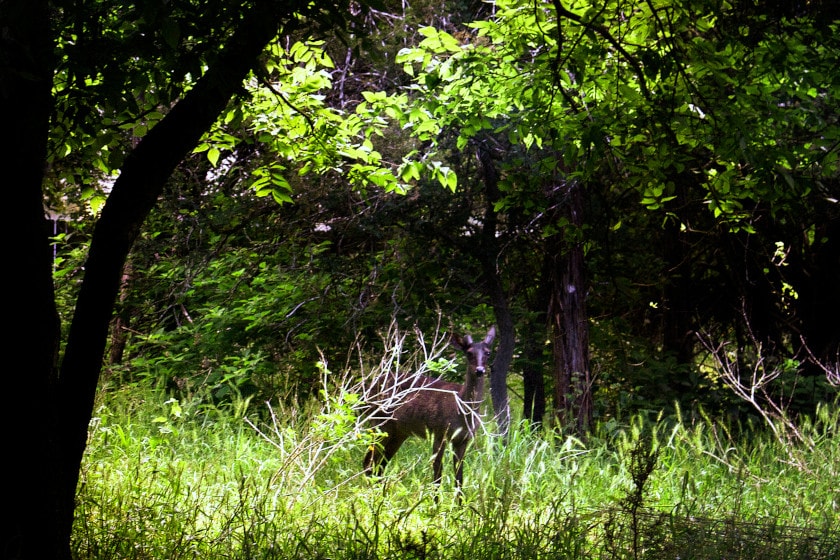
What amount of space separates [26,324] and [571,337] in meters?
6.54

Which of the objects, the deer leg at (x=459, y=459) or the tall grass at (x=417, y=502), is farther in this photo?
the deer leg at (x=459, y=459)

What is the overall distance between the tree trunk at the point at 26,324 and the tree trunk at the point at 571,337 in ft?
20.3

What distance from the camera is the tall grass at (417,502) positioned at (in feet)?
15.2

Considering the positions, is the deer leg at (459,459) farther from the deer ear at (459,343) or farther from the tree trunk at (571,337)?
the tree trunk at (571,337)

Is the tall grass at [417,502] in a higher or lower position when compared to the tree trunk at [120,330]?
lower

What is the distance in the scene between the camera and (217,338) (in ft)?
33.9

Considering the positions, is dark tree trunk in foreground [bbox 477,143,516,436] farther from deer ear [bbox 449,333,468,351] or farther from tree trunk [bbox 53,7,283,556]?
tree trunk [bbox 53,7,283,556]

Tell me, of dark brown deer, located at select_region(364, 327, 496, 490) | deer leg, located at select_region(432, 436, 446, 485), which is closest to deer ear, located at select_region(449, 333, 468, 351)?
dark brown deer, located at select_region(364, 327, 496, 490)

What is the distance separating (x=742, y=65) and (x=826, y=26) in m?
1.15

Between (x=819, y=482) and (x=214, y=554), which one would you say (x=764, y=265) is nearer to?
(x=819, y=482)

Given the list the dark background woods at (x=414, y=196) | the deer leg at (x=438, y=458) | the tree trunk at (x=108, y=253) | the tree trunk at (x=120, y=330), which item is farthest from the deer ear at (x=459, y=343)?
the tree trunk at (x=120, y=330)

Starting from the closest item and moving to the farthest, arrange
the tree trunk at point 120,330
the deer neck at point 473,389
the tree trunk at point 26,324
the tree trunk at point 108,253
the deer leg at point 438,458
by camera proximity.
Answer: the tree trunk at point 26,324, the tree trunk at point 108,253, the deer leg at point 438,458, the deer neck at point 473,389, the tree trunk at point 120,330

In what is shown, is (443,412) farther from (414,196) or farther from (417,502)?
(414,196)

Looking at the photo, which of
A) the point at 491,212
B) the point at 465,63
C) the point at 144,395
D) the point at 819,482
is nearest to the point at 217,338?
the point at 144,395
